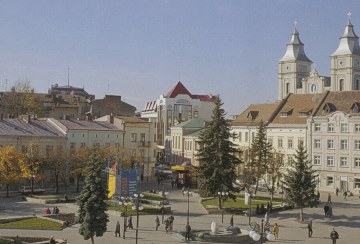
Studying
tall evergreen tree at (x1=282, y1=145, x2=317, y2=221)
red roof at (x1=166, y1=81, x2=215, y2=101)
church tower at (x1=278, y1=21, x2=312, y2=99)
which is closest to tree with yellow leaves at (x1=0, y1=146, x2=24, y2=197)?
tall evergreen tree at (x1=282, y1=145, x2=317, y2=221)

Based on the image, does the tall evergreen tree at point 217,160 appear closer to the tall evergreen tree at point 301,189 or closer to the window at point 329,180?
the tall evergreen tree at point 301,189

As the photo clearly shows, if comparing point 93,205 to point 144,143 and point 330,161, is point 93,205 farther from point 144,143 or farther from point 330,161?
point 144,143

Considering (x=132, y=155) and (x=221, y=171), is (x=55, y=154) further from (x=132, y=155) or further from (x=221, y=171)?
(x=221, y=171)

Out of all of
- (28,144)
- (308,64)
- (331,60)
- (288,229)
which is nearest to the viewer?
(288,229)

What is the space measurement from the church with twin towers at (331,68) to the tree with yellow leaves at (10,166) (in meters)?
82.2

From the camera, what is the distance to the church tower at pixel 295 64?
135875mm

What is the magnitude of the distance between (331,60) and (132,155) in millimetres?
68123

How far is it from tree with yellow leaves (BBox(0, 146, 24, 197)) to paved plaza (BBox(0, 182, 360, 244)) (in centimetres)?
208

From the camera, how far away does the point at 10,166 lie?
55.8 meters

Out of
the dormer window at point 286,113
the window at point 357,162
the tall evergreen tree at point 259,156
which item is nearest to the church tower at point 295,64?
the dormer window at point 286,113

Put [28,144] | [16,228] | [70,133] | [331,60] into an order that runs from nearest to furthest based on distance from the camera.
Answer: [16,228] < [28,144] < [70,133] < [331,60]

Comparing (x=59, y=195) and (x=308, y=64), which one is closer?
(x=59, y=195)

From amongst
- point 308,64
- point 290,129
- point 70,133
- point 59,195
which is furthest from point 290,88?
point 59,195

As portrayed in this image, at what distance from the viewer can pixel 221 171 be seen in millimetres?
49750
